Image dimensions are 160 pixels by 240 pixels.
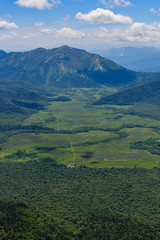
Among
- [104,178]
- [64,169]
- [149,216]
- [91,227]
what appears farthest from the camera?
[64,169]

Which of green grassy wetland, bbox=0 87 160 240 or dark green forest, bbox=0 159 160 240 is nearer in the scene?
dark green forest, bbox=0 159 160 240

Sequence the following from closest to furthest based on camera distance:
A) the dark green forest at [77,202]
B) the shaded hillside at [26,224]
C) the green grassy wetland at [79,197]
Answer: the shaded hillside at [26,224] < the dark green forest at [77,202] < the green grassy wetland at [79,197]

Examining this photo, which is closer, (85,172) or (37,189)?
(37,189)

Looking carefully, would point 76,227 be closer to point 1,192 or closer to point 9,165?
point 1,192

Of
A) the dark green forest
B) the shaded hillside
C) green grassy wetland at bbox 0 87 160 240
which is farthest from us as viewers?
green grassy wetland at bbox 0 87 160 240

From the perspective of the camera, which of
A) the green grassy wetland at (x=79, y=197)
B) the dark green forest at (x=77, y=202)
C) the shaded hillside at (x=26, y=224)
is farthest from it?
the green grassy wetland at (x=79, y=197)

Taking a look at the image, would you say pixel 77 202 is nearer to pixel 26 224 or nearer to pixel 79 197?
pixel 79 197

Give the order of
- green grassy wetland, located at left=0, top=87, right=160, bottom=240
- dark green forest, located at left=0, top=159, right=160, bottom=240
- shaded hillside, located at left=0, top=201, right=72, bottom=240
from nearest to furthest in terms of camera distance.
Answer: shaded hillside, located at left=0, top=201, right=72, bottom=240
dark green forest, located at left=0, top=159, right=160, bottom=240
green grassy wetland, located at left=0, top=87, right=160, bottom=240

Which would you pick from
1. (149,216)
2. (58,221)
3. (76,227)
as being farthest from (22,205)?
(149,216)

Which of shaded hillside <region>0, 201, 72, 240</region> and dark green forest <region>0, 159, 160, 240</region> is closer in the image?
shaded hillside <region>0, 201, 72, 240</region>

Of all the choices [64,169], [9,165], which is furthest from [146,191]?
[9,165]

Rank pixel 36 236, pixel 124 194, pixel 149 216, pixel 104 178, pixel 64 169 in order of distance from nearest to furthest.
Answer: pixel 36 236 < pixel 149 216 < pixel 124 194 < pixel 104 178 < pixel 64 169
